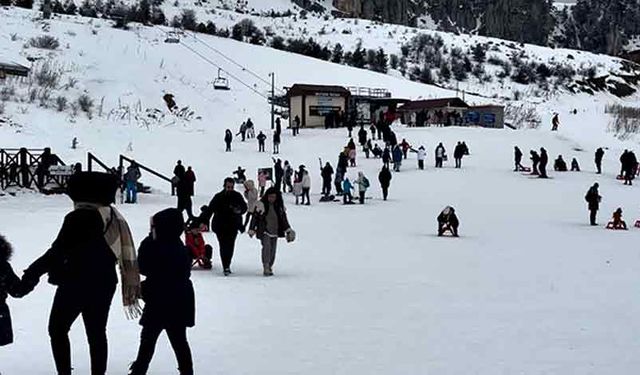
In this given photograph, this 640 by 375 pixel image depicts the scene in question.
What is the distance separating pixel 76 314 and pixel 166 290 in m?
0.64

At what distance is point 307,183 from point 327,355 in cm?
1992

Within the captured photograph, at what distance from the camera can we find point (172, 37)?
224ft

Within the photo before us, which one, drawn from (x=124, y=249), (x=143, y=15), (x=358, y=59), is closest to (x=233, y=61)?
(x=143, y=15)

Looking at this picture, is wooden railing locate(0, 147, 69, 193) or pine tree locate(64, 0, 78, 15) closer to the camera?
wooden railing locate(0, 147, 69, 193)

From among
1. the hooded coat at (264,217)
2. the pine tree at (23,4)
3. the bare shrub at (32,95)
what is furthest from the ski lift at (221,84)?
the hooded coat at (264,217)

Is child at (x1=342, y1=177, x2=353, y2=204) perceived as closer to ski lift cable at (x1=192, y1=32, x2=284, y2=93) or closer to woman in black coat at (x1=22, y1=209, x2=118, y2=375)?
woman in black coat at (x1=22, y1=209, x2=118, y2=375)

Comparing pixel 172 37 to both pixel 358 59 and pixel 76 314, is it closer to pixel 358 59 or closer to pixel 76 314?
pixel 358 59

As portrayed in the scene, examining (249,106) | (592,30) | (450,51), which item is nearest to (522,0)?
(592,30)

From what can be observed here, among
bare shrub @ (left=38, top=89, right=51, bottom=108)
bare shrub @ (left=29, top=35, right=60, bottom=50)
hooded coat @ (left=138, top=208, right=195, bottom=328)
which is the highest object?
bare shrub @ (left=29, top=35, right=60, bottom=50)

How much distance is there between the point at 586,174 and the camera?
1463 inches

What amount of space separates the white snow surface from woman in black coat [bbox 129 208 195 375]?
906 millimetres

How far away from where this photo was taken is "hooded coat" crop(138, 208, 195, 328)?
237 inches

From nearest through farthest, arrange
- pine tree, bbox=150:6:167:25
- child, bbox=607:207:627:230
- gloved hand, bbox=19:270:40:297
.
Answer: gloved hand, bbox=19:270:40:297
child, bbox=607:207:627:230
pine tree, bbox=150:6:167:25

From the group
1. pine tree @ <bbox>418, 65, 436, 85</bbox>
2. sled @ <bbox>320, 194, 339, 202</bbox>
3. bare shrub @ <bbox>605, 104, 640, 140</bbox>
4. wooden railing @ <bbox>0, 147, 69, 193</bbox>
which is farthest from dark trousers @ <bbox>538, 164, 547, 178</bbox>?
pine tree @ <bbox>418, 65, 436, 85</bbox>
